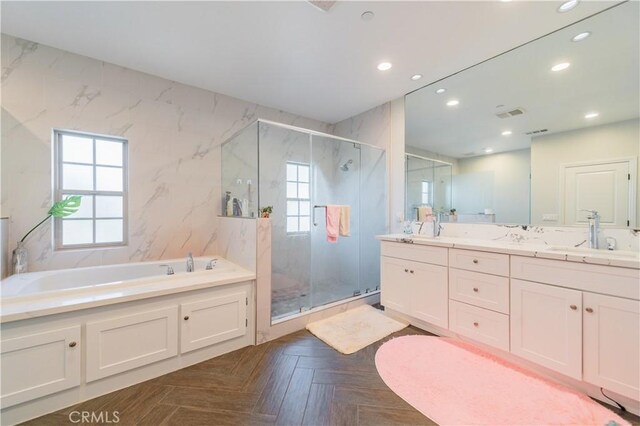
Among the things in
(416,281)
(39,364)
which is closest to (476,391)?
(416,281)

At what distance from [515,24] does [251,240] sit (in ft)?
9.12

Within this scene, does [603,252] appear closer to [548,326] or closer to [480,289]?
[548,326]

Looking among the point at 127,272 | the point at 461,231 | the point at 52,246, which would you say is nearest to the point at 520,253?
the point at 461,231

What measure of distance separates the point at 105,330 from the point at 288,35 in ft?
8.36

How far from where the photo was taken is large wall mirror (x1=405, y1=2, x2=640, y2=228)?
1.76 meters

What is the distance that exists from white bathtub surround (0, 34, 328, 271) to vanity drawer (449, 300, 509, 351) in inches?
108

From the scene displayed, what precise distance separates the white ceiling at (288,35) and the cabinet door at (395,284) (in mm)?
2010

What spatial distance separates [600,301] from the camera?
1476 millimetres

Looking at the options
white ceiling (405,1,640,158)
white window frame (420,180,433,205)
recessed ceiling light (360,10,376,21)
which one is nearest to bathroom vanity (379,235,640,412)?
white window frame (420,180,433,205)

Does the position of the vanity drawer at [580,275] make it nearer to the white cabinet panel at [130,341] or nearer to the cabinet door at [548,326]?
the cabinet door at [548,326]

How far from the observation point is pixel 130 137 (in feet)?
8.62

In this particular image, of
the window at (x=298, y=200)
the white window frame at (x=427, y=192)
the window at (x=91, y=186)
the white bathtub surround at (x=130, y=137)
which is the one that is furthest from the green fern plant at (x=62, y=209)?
the white window frame at (x=427, y=192)

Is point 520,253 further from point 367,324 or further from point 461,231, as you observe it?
point 367,324

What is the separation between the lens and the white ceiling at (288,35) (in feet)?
5.89
